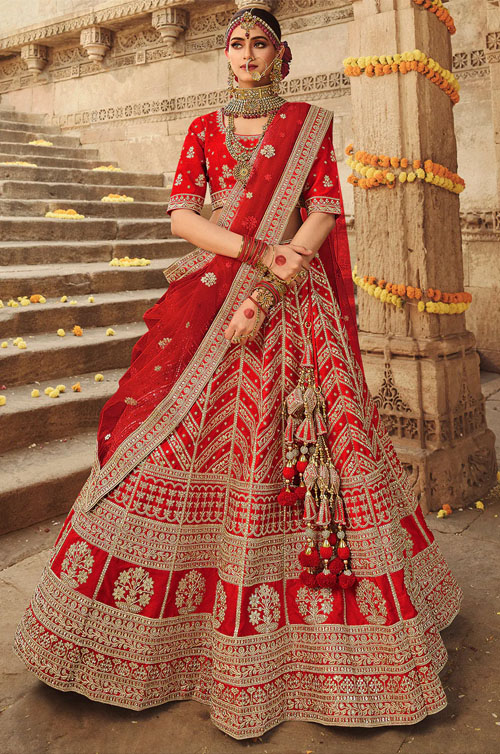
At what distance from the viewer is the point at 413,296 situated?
3.45 m

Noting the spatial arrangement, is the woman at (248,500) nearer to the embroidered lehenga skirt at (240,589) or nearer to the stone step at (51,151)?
the embroidered lehenga skirt at (240,589)

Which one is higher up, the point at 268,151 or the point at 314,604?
the point at 268,151

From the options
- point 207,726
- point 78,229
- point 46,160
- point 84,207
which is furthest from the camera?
point 46,160

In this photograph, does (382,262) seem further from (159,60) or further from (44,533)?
(159,60)

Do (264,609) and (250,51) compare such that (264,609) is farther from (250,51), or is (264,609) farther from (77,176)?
(77,176)

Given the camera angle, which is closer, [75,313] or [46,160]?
[75,313]

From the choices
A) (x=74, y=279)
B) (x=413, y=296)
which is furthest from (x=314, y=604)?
(x=74, y=279)

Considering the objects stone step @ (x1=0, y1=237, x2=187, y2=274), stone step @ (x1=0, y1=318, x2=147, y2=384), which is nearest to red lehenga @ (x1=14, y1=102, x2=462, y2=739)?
stone step @ (x1=0, y1=318, x2=147, y2=384)

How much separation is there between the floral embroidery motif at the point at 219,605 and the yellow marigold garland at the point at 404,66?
2707mm

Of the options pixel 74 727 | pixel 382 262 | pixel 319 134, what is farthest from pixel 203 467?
pixel 382 262

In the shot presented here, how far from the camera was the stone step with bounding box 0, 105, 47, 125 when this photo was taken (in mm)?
10484

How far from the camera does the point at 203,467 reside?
6.47ft

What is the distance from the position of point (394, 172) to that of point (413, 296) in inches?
25.6

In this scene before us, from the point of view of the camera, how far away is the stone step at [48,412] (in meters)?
3.60
